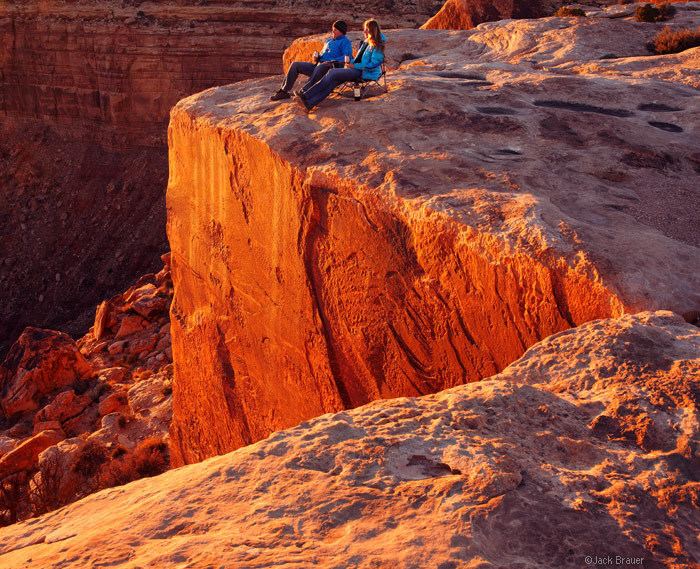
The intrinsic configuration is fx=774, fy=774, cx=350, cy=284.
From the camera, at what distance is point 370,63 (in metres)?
6.93

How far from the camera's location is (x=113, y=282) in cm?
1875

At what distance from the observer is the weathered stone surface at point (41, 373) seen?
11.7 meters

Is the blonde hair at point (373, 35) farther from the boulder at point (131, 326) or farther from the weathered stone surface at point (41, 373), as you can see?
the boulder at point (131, 326)

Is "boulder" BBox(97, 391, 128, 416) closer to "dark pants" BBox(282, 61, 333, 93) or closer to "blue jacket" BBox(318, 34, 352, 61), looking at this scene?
"dark pants" BBox(282, 61, 333, 93)

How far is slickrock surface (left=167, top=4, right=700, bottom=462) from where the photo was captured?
14.6ft

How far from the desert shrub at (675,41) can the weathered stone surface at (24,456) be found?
9.26 metres

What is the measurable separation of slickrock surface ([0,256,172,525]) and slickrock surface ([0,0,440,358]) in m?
4.65

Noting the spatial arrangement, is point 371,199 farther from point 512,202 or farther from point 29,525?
point 29,525

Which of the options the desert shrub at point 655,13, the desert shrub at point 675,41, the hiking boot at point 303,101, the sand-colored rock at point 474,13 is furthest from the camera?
the sand-colored rock at point 474,13

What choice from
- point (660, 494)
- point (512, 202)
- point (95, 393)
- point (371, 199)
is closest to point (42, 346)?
point (95, 393)

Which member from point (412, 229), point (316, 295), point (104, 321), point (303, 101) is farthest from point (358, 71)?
point (104, 321)

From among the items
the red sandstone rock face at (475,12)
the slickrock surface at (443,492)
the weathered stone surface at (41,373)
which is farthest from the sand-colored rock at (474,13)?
the slickrock surface at (443,492)

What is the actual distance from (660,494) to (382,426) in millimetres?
987

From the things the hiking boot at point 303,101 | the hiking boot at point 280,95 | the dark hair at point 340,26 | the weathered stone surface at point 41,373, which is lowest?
the weathered stone surface at point 41,373
